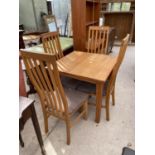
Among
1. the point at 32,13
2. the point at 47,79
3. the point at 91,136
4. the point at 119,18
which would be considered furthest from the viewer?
the point at 119,18

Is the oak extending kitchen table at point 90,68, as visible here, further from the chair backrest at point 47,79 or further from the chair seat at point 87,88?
the chair backrest at point 47,79

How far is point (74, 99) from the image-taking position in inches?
63.6

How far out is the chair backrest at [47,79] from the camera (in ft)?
3.75

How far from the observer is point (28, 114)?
1.14 m

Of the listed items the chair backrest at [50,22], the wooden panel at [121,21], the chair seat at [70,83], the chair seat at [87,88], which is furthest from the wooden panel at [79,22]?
the wooden panel at [121,21]

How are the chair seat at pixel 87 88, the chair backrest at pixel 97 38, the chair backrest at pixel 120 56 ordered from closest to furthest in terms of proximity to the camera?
the chair backrest at pixel 120 56 → the chair seat at pixel 87 88 → the chair backrest at pixel 97 38

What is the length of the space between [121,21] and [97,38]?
3241mm

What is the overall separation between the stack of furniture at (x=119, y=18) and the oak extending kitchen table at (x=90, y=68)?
3.46 meters

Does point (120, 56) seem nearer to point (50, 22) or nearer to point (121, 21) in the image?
point (50, 22)

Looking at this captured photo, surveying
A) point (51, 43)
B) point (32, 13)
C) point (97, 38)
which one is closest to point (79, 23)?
point (97, 38)
